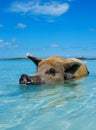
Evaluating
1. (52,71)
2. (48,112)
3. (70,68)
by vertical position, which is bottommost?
(48,112)

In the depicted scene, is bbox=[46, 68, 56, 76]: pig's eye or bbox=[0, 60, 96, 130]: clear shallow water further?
bbox=[46, 68, 56, 76]: pig's eye

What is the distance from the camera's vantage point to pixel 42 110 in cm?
798

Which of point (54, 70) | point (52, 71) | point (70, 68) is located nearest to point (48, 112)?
point (52, 71)

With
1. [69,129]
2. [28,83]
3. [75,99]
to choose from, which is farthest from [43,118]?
[28,83]

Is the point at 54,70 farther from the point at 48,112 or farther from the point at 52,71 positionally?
the point at 48,112

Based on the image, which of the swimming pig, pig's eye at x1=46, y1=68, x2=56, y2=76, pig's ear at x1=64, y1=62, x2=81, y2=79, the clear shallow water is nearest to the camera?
the clear shallow water

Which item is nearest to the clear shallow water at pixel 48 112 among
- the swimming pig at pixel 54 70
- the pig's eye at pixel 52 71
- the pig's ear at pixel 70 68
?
the swimming pig at pixel 54 70

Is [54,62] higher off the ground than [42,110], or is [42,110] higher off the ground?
[54,62]

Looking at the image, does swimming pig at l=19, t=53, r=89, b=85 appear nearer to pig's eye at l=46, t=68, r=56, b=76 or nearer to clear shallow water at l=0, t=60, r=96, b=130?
pig's eye at l=46, t=68, r=56, b=76

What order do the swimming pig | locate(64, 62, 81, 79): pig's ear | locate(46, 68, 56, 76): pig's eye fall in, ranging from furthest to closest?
locate(64, 62, 81, 79): pig's ear, locate(46, 68, 56, 76): pig's eye, the swimming pig

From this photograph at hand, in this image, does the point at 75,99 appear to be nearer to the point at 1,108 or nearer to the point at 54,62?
the point at 1,108

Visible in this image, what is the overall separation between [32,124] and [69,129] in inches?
31.9

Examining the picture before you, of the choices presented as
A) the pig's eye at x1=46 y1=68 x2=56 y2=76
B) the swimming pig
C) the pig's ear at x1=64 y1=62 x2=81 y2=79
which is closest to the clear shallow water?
the swimming pig

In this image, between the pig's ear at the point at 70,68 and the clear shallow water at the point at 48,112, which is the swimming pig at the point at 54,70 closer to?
the pig's ear at the point at 70,68
